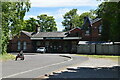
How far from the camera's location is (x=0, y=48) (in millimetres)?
38219

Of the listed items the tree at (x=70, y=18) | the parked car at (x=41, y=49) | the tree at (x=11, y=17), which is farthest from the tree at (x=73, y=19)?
the tree at (x=11, y=17)

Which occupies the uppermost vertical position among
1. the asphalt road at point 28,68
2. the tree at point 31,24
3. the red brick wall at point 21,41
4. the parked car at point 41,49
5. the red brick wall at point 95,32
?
the tree at point 31,24

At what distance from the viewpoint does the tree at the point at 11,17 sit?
128 feet

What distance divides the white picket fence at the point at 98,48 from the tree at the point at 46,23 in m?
39.5

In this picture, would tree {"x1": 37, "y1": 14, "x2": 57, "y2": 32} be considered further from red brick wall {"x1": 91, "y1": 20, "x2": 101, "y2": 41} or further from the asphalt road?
the asphalt road

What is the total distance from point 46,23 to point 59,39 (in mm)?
34119

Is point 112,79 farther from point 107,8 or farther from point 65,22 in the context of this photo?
Answer: point 65,22

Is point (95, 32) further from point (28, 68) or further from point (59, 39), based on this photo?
point (28, 68)

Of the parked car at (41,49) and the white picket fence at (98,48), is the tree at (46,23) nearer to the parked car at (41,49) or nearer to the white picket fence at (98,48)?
the parked car at (41,49)

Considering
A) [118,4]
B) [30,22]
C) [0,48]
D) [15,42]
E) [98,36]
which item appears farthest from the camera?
[30,22]

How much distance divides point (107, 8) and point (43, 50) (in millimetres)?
46437

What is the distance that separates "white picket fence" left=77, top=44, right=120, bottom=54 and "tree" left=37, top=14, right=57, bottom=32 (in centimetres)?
3947

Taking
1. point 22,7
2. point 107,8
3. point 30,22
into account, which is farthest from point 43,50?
point 107,8

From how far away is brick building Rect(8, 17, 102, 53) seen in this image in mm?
61106
